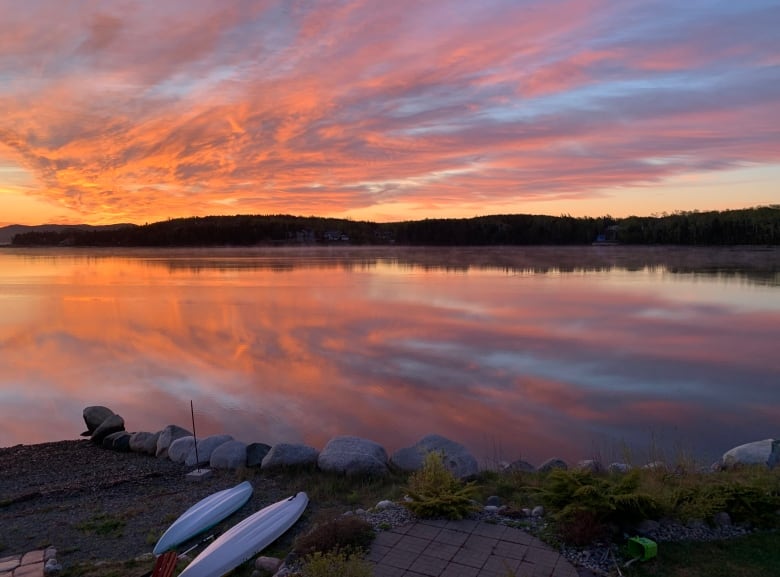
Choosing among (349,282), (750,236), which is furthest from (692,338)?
(750,236)

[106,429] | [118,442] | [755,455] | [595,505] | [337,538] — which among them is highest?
[595,505]

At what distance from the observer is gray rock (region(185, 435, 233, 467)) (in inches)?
371

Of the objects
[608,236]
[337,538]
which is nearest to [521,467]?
[337,538]

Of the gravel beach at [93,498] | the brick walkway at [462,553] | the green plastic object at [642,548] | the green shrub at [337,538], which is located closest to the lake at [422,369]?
the gravel beach at [93,498]

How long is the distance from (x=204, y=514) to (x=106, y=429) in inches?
207

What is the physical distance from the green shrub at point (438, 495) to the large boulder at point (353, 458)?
175cm

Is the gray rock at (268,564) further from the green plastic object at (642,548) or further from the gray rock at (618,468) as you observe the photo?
the gray rock at (618,468)

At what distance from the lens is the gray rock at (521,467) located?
8.34 metres

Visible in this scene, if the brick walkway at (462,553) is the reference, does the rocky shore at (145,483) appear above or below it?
below

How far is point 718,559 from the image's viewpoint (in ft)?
17.3

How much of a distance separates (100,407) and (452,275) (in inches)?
1349

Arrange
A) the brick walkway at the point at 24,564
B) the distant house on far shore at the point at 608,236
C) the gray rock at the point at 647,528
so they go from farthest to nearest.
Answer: the distant house on far shore at the point at 608,236 < the brick walkway at the point at 24,564 < the gray rock at the point at 647,528

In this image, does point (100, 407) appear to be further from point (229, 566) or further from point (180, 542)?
point (229, 566)

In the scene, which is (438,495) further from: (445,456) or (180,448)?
(180,448)
